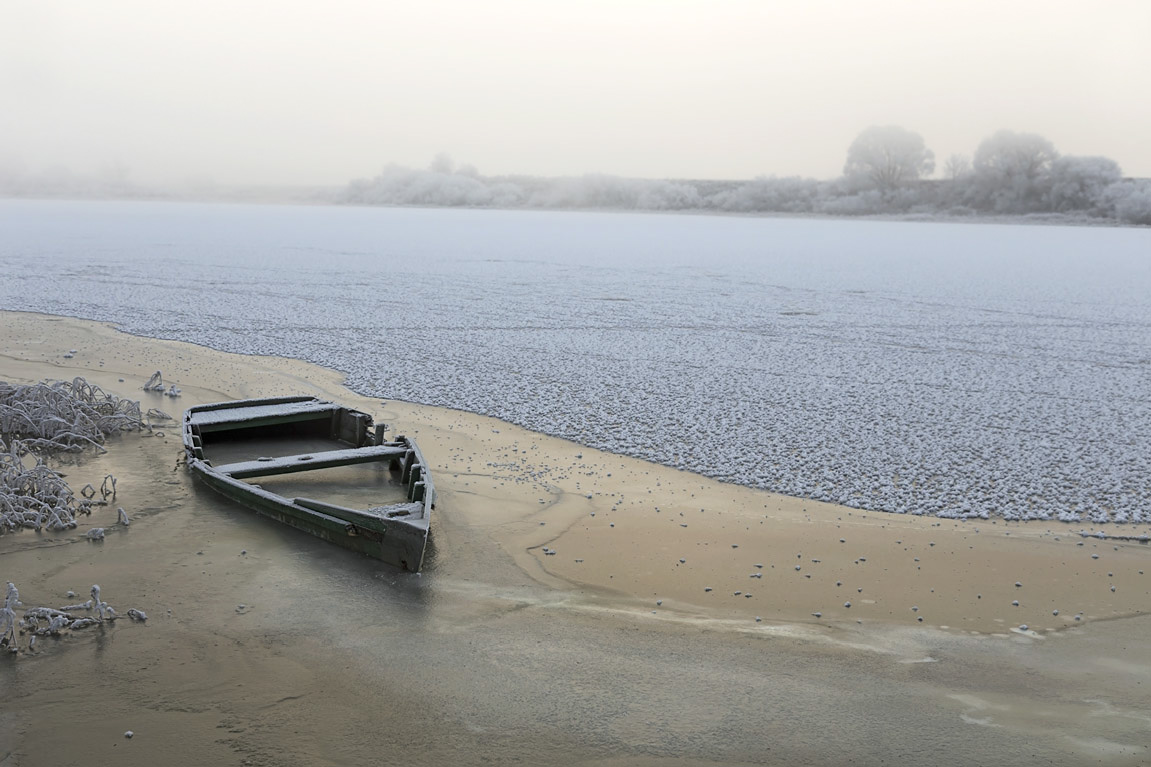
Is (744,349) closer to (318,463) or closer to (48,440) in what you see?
(318,463)

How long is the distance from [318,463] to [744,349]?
9.41 meters

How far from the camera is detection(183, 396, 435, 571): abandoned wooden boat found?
6.93 m

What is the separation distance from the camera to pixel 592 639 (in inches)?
233

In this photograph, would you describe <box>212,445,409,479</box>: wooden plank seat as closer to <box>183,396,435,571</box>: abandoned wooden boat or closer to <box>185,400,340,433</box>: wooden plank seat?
<box>183,396,435,571</box>: abandoned wooden boat

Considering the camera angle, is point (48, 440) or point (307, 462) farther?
point (48, 440)

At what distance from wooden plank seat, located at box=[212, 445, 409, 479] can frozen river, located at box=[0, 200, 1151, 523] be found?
2.32m

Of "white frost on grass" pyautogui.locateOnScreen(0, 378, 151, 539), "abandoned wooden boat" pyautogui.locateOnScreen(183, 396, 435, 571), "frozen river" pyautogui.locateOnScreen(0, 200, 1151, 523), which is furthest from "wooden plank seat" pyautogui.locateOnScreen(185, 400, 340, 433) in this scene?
"frozen river" pyautogui.locateOnScreen(0, 200, 1151, 523)

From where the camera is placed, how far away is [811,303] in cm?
2364

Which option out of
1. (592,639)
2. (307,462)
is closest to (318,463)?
(307,462)

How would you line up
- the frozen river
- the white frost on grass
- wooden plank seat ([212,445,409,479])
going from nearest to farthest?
the white frost on grass, wooden plank seat ([212,445,409,479]), the frozen river

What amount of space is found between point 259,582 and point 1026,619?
508 cm

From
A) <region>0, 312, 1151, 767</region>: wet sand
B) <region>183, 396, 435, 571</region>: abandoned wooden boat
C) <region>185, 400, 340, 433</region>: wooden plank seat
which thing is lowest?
<region>0, 312, 1151, 767</region>: wet sand

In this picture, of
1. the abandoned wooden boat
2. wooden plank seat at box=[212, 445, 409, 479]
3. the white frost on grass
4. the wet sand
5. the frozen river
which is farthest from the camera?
the frozen river

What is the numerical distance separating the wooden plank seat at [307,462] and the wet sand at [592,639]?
1.00 feet
